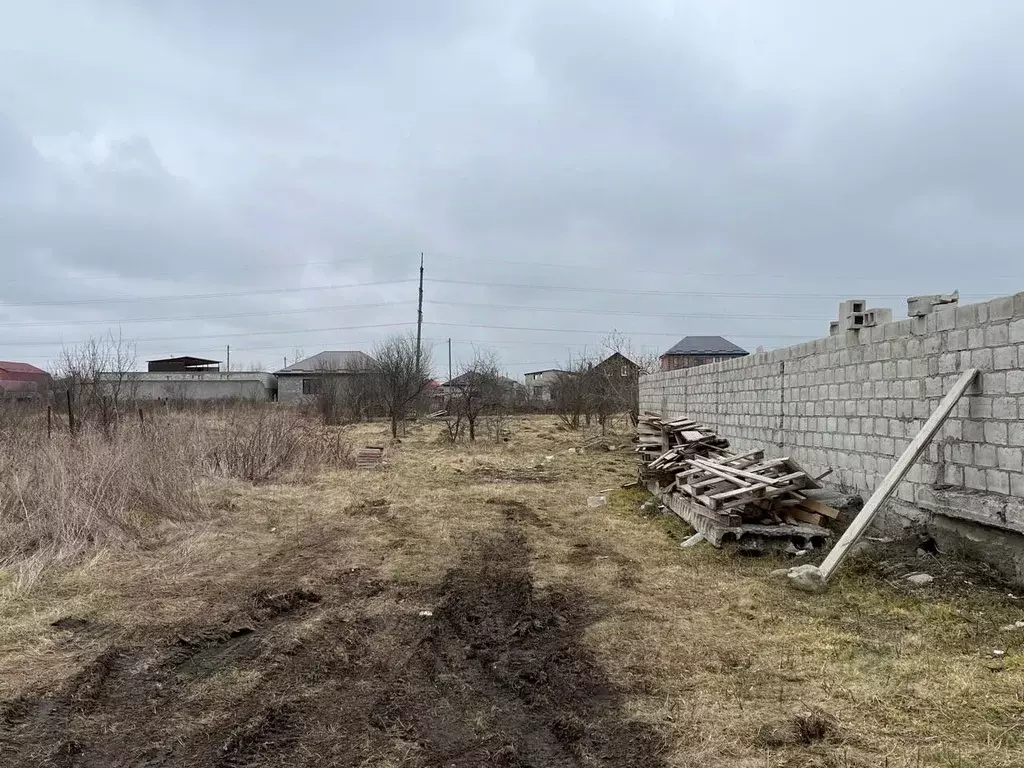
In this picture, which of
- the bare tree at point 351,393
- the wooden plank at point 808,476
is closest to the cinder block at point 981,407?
the wooden plank at point 808,476

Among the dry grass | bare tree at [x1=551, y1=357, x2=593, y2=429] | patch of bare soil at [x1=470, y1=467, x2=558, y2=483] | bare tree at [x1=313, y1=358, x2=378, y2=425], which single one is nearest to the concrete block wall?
patch of bare soil at [x1=470, y1=467, x2=558, y2=483]

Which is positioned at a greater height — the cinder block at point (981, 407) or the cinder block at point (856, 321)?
the cinder block at point (856, 321)

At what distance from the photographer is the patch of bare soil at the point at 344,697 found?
10.1 feet

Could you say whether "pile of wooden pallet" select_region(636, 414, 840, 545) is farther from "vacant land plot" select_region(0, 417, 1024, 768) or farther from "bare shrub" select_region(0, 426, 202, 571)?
"bare shrub" select_region(0, 426, 202, 571)

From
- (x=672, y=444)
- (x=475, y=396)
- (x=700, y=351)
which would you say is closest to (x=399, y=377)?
(x=475, y=396)

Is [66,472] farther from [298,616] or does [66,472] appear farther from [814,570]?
[814,570]

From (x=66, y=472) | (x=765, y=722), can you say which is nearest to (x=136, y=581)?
(x=66, y=472)

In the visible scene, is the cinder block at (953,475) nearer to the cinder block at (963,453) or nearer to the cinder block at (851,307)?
the cinder block at (963,453)

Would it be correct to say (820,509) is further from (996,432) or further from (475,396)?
(475,396)

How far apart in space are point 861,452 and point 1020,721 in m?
4.62

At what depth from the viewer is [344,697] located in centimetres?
367

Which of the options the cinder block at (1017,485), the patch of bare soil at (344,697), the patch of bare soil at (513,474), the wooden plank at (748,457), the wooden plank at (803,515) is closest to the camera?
the patch of bare soil at (344,697)

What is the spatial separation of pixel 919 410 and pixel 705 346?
150 ft

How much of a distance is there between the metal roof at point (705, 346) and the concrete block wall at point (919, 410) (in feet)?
131
